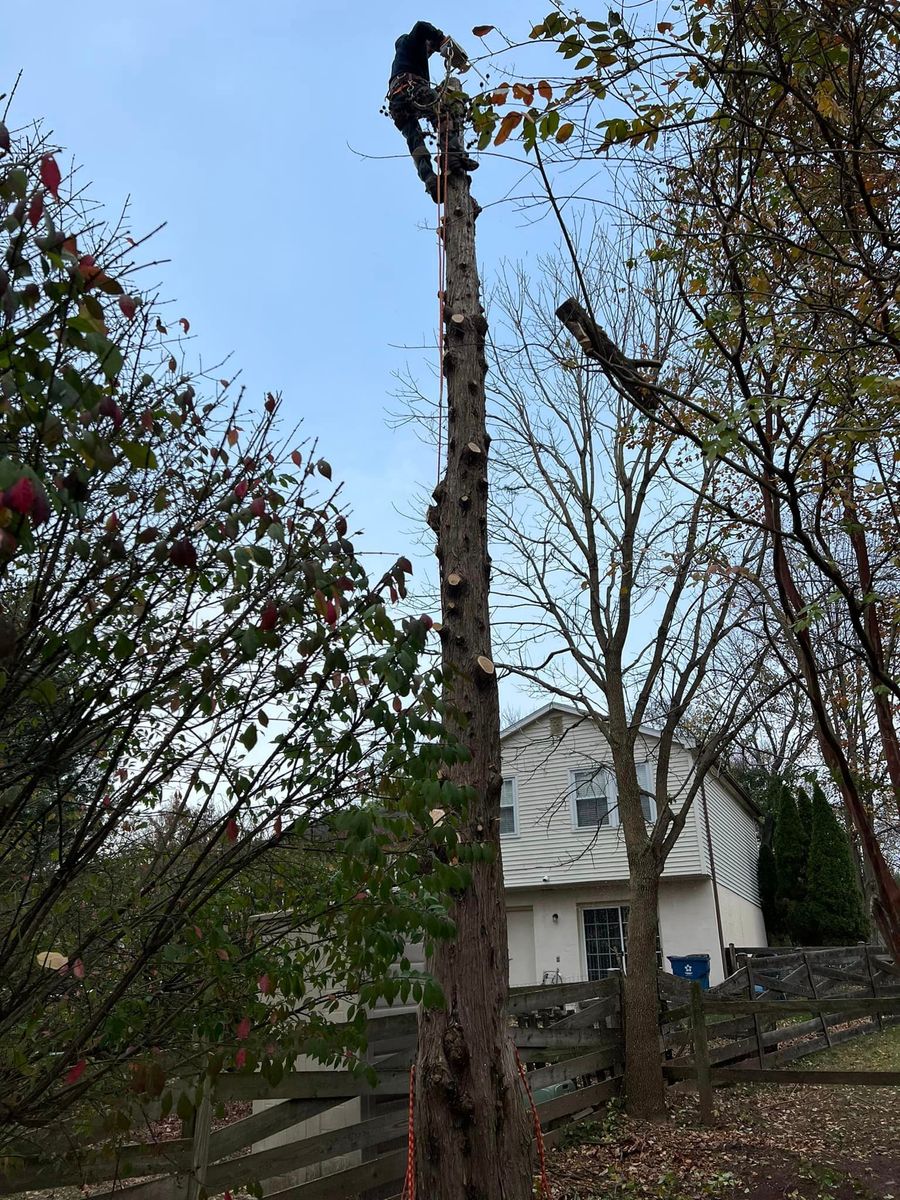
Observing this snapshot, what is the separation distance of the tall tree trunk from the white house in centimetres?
805

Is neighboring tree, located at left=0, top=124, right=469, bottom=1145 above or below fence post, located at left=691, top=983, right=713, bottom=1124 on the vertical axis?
above

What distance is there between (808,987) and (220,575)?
1292 cm

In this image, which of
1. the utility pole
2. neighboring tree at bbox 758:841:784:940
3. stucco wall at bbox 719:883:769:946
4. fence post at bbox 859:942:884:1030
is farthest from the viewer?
neighboring tree at bbox 758:841:784:940

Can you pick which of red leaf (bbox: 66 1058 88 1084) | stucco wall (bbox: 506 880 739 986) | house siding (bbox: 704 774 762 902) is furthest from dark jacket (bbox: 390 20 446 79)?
house siding (bbox: 704 774 762 902)

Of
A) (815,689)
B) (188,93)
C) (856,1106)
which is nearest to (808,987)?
(856,1106)

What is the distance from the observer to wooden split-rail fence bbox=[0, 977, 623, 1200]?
3.32 m

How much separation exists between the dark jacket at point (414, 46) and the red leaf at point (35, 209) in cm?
381

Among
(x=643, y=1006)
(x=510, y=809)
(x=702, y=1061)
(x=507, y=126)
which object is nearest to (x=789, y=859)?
(x=510, y=809)

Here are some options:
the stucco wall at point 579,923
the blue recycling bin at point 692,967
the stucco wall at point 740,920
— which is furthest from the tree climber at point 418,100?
the stucco wall at point 740,920

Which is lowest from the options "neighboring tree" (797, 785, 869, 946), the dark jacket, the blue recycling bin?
the blue recycling bin

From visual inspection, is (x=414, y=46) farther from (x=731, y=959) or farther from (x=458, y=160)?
(x=731, y=959)

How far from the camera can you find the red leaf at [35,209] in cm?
169

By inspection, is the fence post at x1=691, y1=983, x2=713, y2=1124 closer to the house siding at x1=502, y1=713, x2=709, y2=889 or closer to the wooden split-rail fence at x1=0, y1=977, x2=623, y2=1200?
the wooden split-rail fence at x1=0, y1=977, x2=623, y2=1200

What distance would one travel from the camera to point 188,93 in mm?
4422
